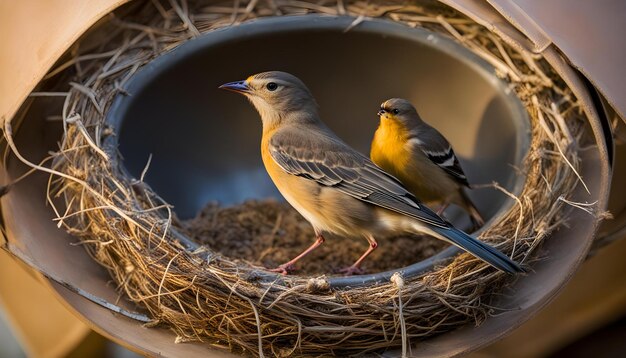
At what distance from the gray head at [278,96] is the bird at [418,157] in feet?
1.07

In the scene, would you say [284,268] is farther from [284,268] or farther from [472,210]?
[472,210]

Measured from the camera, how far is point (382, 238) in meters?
3.88

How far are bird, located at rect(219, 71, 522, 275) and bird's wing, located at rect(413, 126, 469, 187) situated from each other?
289 mm

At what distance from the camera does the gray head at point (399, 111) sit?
3586 millimetres

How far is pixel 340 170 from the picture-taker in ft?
11.1

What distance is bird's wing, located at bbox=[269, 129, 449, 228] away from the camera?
3.28m

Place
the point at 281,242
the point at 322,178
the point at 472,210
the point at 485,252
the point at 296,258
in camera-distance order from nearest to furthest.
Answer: the point at 485,252 < the point at 322,178 < the point at 296,258 < the point at 472,210 < the point at 281,242

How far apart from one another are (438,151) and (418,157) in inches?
3.9

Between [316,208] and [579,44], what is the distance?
1.19m

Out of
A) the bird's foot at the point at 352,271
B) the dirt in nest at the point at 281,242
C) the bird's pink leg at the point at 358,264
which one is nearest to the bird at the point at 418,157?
the dirt in nest at the point at 281,242

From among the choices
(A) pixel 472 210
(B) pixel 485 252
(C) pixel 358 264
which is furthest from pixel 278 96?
(B) pixel 485 252

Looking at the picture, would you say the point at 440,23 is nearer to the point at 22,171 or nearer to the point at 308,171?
the point at 308,171

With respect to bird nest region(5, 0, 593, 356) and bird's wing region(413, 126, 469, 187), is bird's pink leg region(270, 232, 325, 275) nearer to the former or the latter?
bird nest region(5, 0, 593, 356)

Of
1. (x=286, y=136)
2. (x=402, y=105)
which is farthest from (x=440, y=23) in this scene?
(x=286, y=136)
